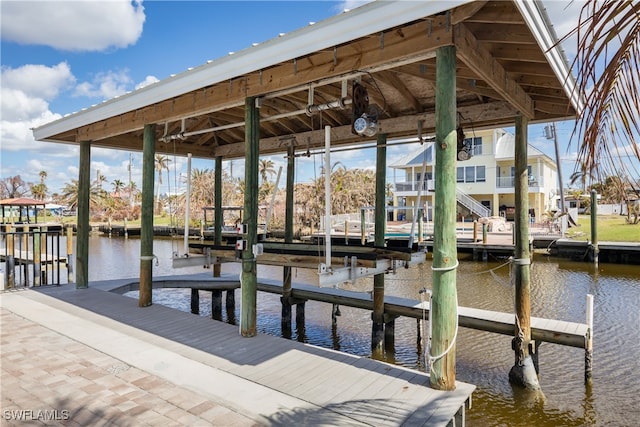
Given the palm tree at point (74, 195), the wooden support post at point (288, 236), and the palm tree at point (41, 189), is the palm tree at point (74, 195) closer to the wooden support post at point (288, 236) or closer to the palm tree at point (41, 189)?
the palm tree at point (41, 189)

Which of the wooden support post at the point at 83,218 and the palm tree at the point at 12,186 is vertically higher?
the palm tree at the point at 12,186

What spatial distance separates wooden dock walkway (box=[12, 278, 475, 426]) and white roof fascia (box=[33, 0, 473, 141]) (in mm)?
3171

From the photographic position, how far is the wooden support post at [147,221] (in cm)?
665

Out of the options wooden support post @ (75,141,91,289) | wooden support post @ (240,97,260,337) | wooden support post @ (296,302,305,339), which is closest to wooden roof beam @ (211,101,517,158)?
wooden support post @ (240,97,260,337)

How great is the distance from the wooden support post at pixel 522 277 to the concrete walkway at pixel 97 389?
3.80m

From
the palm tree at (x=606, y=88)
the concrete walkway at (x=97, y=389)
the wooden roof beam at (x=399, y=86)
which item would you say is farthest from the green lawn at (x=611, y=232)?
the palm tree at (x=606, y=88)

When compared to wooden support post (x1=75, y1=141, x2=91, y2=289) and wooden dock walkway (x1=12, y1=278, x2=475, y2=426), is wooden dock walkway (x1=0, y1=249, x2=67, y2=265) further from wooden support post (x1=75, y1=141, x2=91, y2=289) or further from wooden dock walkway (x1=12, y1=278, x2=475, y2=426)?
wooden dock walkway (x1=12, y1=278, x2=475, y2=426)

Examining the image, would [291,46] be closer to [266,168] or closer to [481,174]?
[481,174]

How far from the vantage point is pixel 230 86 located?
5.55 meters

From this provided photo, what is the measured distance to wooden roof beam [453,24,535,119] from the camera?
3.75 metres

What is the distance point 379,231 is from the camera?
689 cm

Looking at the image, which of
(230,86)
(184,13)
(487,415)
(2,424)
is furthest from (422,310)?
(184,13)

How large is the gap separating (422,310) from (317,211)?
2512 cm

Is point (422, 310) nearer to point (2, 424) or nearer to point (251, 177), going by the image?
point (251, 177)
